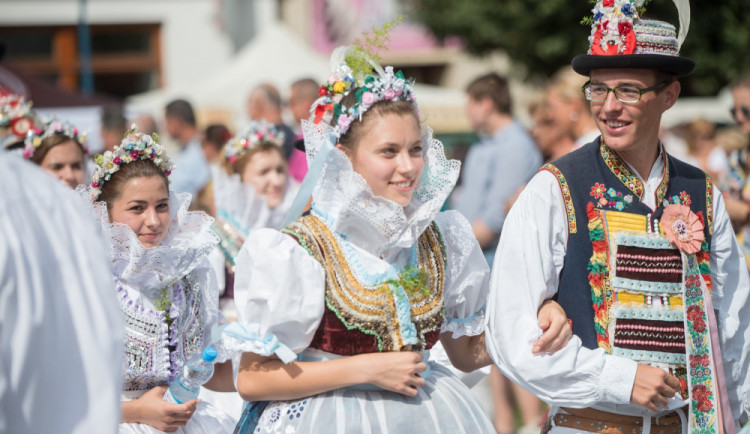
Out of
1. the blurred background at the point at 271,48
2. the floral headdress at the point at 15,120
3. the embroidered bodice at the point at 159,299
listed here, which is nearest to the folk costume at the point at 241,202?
the floral headdress at the point at 15,120

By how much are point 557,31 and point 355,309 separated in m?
15.0

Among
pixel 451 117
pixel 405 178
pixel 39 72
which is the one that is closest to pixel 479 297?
pixel 405 178

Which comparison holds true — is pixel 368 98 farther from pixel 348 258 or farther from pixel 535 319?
pixel 535 319

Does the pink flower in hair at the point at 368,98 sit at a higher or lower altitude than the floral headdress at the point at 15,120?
lower

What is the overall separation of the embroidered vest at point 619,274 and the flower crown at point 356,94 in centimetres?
56

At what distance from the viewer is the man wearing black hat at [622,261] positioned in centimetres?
306

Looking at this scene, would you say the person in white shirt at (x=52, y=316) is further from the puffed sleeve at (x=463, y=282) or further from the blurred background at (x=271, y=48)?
the blurred background at (x=271, y=48)

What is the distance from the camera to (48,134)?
17.2 feet

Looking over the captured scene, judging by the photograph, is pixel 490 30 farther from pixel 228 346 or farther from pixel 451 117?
pixel 228 346

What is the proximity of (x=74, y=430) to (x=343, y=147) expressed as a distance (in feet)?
5.30

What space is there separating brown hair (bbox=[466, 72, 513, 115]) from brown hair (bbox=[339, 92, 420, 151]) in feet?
12.6

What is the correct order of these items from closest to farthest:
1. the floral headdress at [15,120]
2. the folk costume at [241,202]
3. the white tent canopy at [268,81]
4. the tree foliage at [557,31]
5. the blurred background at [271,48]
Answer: the floral headdress at [15,120]
the folk costume at [241,202]
the white tent canopy at [268,81]
the blurred background at [271,48]
the tree foliage at [557,31]

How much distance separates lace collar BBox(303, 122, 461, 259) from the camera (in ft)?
10.4

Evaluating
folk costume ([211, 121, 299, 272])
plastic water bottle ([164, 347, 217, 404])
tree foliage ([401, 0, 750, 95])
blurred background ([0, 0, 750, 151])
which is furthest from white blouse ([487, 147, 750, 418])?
tree foliage ([401, 0, 750, 95])
